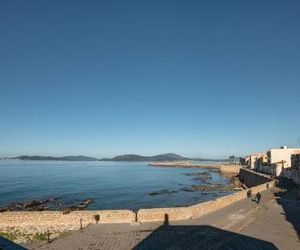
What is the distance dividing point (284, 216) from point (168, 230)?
29.4ft

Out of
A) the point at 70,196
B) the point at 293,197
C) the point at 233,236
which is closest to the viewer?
the point at 233,236

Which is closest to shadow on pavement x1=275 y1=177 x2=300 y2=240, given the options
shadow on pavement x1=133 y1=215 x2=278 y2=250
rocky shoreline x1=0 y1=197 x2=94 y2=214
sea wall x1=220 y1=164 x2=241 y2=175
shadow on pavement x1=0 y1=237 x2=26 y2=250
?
shadow on pavement x1=133 y1=215 x2=278 y2=250

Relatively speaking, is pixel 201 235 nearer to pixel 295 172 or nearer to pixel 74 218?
pixel 74 218

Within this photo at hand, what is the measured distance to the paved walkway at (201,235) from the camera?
49.4 ft

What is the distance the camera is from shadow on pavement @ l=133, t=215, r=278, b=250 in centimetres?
1487

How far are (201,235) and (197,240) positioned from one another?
919 millimetres

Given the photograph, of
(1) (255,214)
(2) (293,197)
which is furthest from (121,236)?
(2) (293,197)

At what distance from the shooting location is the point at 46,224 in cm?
1956

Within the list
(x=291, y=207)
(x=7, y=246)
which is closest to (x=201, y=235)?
(x=291, y=207)

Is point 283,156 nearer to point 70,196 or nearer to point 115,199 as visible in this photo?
point 115,199

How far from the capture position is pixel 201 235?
652 inches

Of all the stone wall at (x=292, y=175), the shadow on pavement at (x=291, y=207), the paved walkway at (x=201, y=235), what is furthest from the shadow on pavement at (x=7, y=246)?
the stone wall at (x=292, y=175)

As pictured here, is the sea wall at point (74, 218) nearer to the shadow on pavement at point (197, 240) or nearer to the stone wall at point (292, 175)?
the shadow on pavement at point (197, 240)

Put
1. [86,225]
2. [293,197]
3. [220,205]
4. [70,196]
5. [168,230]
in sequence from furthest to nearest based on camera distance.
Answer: [70,196], [293,197], [220,205], [86,225], [168,230]
